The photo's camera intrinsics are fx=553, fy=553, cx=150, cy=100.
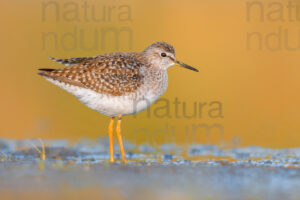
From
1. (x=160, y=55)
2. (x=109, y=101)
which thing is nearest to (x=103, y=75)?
(x=109, y=101)

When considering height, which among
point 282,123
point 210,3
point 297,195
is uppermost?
point 210,3

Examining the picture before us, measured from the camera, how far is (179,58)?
1819cm

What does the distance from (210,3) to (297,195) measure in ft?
44.6

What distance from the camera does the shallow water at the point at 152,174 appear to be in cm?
745

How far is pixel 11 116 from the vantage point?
15.4m

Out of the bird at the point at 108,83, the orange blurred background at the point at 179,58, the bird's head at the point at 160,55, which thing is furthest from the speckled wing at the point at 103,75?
the orange blurred background at the point at 179,58

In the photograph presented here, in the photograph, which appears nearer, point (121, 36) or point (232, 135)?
point (232, 135)

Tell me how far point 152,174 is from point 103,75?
2.79 meters

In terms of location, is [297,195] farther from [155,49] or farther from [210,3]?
[210,3]

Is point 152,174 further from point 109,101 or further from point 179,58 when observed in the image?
point 179,58

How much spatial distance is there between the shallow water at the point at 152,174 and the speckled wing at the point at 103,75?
1.41 meters

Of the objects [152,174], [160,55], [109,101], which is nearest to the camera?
[152,174]

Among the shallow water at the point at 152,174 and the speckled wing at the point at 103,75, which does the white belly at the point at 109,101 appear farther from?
the shallow water at the point at 152,174

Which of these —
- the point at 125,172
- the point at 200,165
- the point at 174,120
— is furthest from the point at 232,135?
the point at 125,172
